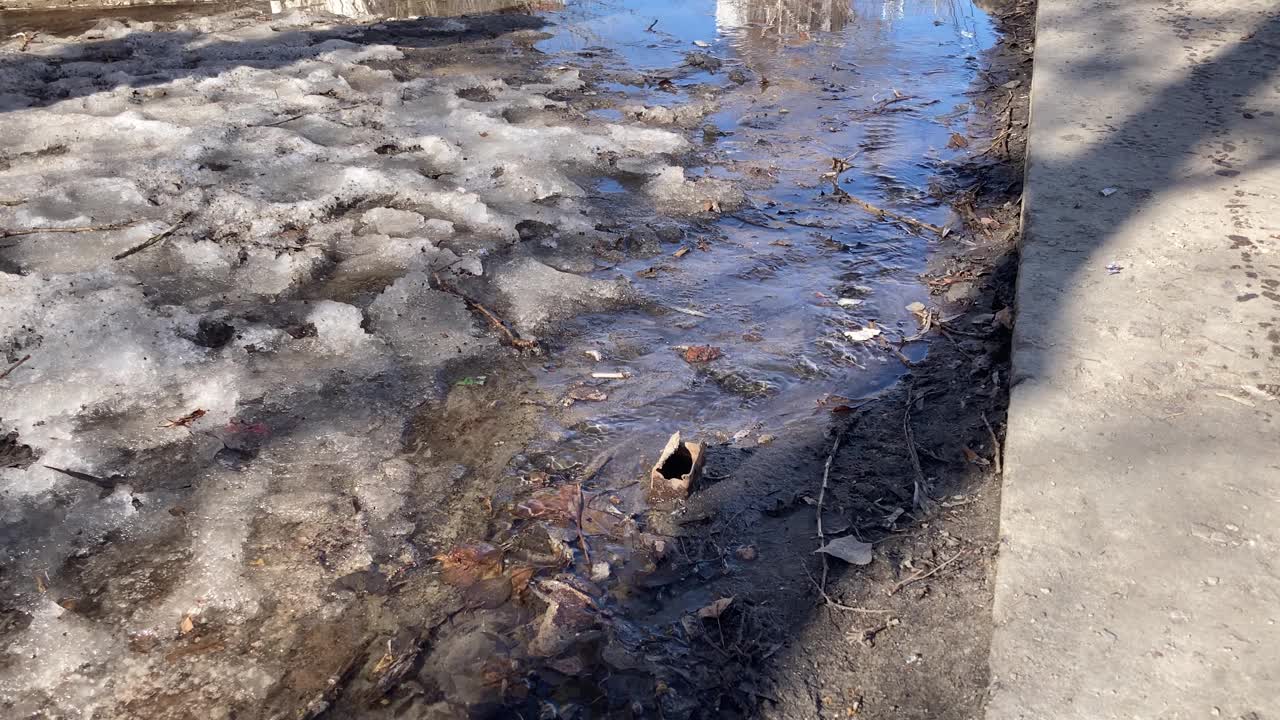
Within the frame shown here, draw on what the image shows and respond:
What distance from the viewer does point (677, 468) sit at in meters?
2.28

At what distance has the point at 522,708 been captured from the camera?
5.56 feet

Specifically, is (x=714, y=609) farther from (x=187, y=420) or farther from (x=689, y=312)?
(x=187, y=420)

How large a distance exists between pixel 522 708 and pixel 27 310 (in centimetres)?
217

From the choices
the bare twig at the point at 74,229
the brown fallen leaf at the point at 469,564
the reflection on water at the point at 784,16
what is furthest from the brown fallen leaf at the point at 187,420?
the reflection on water at the point at 784,16

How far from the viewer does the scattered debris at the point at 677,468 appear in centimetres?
221

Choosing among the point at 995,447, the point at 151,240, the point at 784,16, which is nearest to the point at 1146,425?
the point at 995,447

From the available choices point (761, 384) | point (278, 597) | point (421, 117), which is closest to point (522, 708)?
point (278, 597)

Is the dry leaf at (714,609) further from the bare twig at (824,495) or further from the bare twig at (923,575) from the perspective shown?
the bare twig at (923,575)

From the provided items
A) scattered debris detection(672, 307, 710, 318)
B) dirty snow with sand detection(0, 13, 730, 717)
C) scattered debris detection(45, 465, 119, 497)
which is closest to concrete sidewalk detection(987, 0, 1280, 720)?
scattered debris detection(672, 307, 710, 318)

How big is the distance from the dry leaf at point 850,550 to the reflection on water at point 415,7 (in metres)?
6.21

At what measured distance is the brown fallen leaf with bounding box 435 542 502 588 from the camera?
6.53 ft

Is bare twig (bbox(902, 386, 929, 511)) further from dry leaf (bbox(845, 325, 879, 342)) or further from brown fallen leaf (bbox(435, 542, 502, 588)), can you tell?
brown fallen leaf (bbox(435, 542, 502, 588))

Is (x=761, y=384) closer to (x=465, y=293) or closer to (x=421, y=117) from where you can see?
(x=465, y=293)

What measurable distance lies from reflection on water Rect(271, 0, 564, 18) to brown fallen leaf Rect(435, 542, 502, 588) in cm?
602
